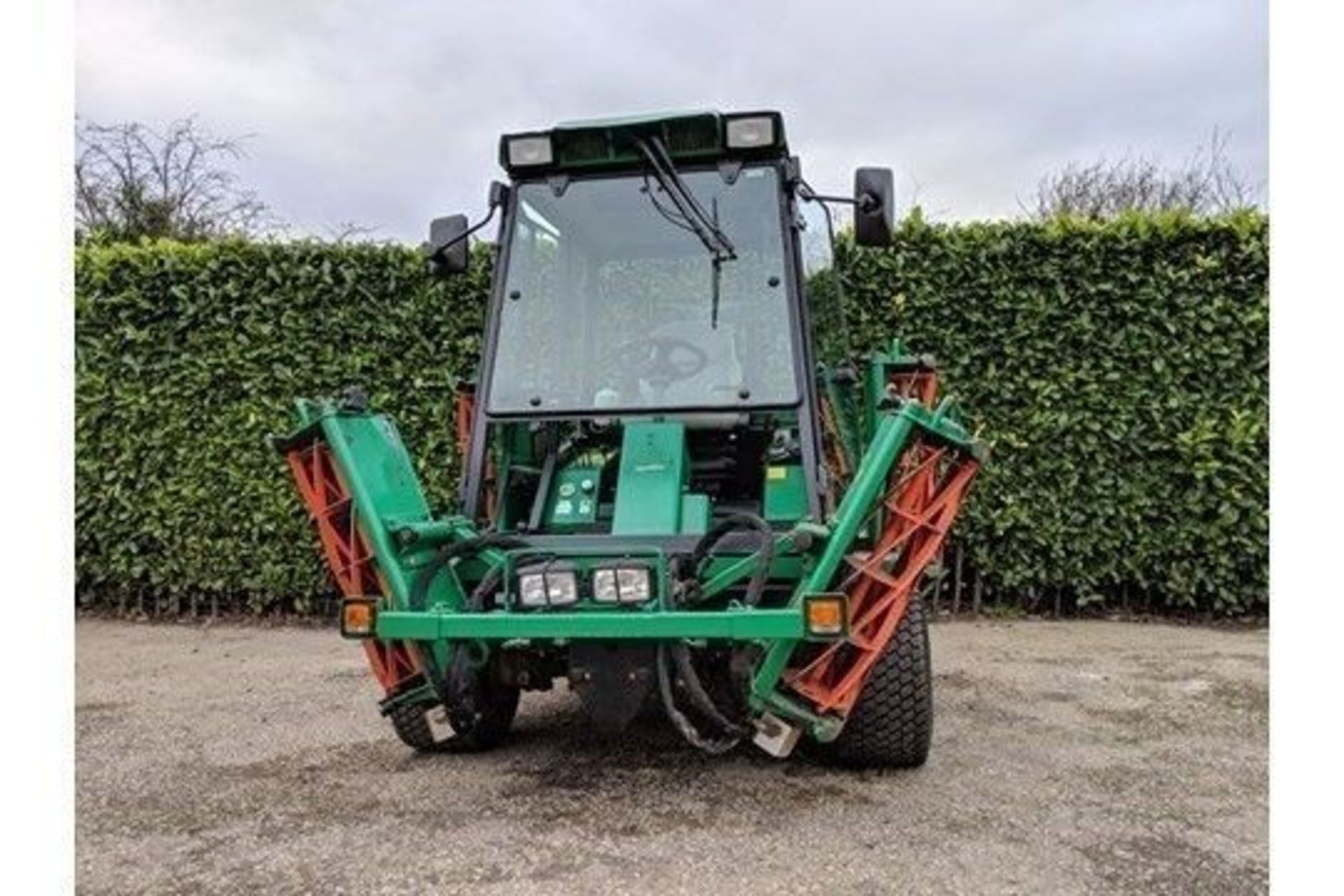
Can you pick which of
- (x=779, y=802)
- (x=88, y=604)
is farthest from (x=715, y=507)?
(x=88, y=604)

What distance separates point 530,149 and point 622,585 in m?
1.77

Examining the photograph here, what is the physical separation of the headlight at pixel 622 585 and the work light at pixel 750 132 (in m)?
1.61

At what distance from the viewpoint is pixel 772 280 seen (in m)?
4.04

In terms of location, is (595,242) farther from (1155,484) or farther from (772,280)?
(1155,484)

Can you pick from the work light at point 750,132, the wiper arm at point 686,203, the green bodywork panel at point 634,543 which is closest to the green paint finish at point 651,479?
the green bodywork panel at point 634,543

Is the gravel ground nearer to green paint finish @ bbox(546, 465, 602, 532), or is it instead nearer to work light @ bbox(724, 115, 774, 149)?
green paint finish @ bbox(546, 465, 602, 532)

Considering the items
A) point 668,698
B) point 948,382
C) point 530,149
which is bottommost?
point 668,698

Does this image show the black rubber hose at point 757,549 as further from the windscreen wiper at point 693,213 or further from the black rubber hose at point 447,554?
the windscreen wiper at point 693,213

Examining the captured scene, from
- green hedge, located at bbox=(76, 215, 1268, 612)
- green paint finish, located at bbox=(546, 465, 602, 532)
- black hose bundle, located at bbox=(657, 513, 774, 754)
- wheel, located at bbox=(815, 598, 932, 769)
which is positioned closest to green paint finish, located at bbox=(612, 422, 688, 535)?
green paint finish, located at bbox=(546, 465, 602, 532)

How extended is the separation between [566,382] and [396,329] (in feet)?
11.7

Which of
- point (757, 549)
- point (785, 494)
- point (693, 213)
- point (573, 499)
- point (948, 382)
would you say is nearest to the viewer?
point (757, 549)

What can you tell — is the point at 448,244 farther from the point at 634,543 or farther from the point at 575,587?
the point at 575,587

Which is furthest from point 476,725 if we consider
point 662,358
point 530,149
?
point 530,149

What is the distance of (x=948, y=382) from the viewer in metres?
7.22
